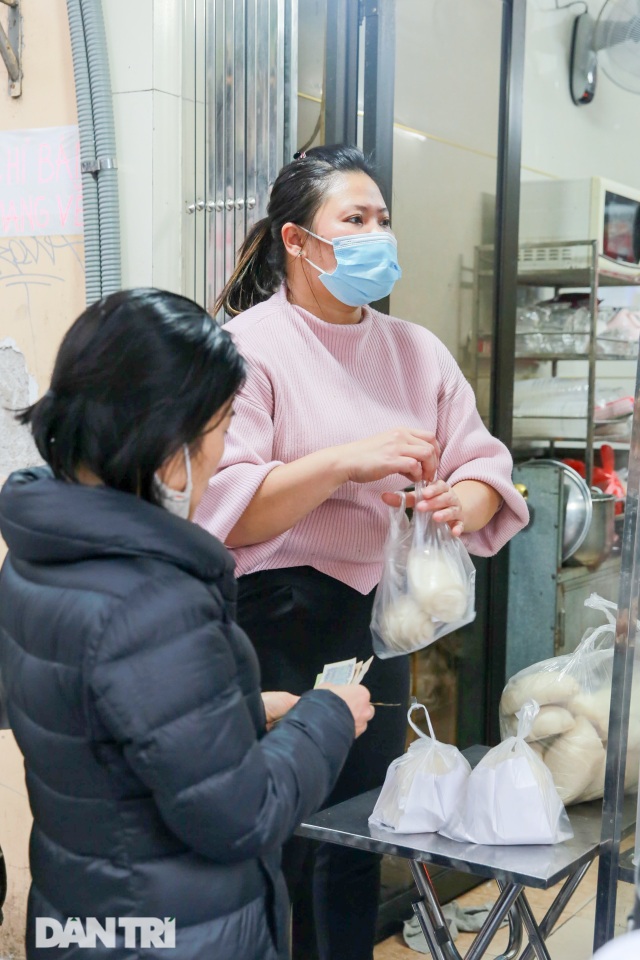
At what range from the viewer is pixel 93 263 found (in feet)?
7.91

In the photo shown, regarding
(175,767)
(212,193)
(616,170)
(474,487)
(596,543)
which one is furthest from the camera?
(616,170)

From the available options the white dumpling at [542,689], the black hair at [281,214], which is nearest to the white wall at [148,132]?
the black hair at [281,214]

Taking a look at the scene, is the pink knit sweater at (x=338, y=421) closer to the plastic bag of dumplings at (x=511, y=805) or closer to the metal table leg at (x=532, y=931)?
the plastic bag of dumplings at (x=511, y=805)

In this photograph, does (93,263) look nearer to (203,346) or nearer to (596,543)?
(203,346)

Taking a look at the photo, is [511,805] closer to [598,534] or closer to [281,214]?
[281,214]

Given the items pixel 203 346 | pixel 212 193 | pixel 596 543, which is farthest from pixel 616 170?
pixel 203 346

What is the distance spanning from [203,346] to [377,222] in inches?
35.1

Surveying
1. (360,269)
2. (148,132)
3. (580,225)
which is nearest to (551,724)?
(360,269)

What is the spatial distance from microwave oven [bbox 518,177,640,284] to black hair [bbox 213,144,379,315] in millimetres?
1687

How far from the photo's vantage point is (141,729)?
107 cm

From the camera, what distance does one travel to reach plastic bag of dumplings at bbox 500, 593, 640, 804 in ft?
5.84

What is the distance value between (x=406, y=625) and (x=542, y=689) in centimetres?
29

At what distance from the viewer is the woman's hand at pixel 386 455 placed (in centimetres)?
169

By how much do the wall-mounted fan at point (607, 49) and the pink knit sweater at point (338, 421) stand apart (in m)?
2.45
